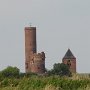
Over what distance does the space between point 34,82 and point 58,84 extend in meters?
1.25

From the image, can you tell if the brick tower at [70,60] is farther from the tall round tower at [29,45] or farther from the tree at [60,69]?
the tall round tower at [29,45]

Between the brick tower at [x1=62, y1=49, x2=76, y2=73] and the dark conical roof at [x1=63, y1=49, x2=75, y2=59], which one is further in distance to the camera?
the dark conical roof at [x1=63, y1=49, x2=75, y2=59]

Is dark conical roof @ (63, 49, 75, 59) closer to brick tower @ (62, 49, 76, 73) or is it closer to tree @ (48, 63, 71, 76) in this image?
brick tower @ (62, 49, 76, 73)

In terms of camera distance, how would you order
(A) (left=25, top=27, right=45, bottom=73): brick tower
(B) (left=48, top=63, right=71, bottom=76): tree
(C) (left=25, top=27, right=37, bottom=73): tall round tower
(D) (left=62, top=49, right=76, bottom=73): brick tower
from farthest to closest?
(D) (left=62, top=49, right=76, bottom=73): brick tower
(A) (left=25, top=27, right=45, bottom=73): brick tower
(C) (left=25, top=27, right=37, bottom=73): tall round tower
(B) (left=48, top=63, right=71, bottom=76): tree

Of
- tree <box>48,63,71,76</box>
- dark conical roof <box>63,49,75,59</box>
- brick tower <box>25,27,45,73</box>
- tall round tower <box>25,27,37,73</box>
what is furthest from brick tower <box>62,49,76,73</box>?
tall round tower <box>25,27,37,73</box>

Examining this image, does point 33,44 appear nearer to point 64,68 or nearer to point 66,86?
point 64,68

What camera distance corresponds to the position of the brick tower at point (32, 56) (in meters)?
96.9

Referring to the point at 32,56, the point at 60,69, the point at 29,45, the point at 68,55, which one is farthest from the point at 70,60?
the point at 29,45

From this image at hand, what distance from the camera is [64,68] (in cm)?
9744

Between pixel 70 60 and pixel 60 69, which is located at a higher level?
pixel 70 60

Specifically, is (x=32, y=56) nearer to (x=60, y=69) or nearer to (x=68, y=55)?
(x=60, y=69)

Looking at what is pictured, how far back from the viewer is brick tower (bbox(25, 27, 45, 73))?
96.9 m

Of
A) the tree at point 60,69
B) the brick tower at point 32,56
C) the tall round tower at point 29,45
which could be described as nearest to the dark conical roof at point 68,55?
the tree at point 60,69

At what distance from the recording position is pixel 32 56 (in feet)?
320
